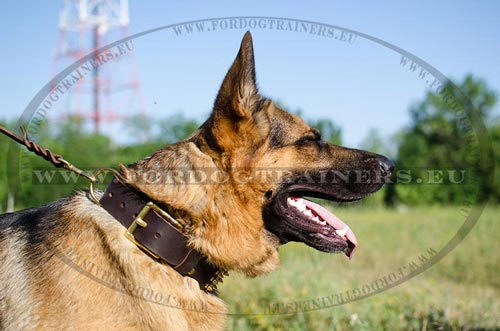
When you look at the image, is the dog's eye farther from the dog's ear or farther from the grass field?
the grass field

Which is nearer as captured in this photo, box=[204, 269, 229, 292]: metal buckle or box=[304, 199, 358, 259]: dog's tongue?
A: box=[204, 269, 229, 292]: metal buckle

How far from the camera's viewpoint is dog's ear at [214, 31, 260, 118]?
3.22m

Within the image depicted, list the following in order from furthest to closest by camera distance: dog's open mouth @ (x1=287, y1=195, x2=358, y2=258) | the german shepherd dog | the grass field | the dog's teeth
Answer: the grass field
the dog's teeth
dog's open mouth @ (x1=287, y1=195, x2=358, y2=258)
the german shepherd dog

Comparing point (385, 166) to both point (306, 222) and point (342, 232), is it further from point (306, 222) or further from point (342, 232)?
point (306, 222)

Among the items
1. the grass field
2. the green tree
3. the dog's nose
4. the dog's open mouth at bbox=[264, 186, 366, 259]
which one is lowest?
the grass field

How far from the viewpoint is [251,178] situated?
354cm

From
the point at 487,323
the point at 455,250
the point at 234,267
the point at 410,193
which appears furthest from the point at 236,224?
→ the point at 410,193

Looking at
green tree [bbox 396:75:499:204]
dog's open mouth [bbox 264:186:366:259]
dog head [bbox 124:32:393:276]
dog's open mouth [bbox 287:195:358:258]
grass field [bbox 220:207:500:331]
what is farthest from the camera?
green tree [bbox 396:75:499:204]

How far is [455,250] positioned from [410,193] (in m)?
19.9

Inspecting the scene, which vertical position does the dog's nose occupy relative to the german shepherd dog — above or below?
above

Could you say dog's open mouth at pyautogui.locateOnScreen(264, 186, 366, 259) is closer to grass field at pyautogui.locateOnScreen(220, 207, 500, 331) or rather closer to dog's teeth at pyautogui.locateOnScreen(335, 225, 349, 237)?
dog's teeth at pyautogui.locateOnScreen(335, 225, 349, 237)

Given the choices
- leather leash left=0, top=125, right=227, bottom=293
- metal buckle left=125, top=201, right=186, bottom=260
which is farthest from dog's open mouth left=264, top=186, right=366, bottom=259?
metal buckle left=125, top=201, right=186, bottom=260

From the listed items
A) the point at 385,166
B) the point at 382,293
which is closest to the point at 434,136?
the point at 382,293

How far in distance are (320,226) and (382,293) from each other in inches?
135
